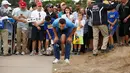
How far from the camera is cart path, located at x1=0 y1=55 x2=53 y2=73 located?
8.69 metres

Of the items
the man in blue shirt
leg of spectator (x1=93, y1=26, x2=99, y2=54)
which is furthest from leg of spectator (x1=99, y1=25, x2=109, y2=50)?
the man in blue shirt

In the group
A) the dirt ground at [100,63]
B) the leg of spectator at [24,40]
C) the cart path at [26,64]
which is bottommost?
the cart path at [26,64]

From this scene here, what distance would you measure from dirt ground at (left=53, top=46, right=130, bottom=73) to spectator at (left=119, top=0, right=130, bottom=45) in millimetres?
551

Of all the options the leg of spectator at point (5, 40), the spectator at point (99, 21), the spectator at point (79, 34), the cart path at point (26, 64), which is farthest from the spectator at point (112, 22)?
the leg of spectator at point (5, 40)

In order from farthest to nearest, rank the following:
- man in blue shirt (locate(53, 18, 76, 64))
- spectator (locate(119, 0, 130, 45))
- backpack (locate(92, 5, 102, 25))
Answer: spectator (locate(119, 0, 130, 45)), backpack (locate(92, 5, 102, 25)), man in blue shirt (locate(53, 18, 76, 64))

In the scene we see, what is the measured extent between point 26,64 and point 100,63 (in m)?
2.10

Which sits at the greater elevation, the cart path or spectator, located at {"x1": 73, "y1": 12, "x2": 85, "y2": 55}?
spectator, located at {"x1": 73, "y1": 12, "x2": 85, "y2": 55}

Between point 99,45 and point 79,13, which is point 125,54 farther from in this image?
point 79,13

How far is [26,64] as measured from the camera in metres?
9.61

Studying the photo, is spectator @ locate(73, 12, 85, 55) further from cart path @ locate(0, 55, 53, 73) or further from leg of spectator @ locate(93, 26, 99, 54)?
cart path @ locate(0, 55, 53, 73)

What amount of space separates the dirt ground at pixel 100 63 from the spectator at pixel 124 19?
21.7 inches

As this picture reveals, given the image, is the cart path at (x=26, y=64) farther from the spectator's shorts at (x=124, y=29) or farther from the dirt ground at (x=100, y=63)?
the spectator's shorts at (x=124, y=29)

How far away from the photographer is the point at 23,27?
1169 cm

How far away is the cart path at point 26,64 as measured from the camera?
869 centimetres
